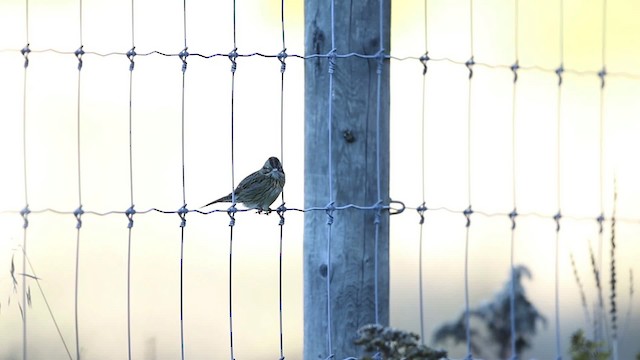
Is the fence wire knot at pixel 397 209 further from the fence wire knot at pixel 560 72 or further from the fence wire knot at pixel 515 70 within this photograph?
the fence wire knot at pixel 560 72

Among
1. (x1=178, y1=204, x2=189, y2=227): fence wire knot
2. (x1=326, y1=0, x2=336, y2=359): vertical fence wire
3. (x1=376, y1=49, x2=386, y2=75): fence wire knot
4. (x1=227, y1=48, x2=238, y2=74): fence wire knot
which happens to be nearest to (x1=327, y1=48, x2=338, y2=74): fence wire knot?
(x1=326, y1=0, x2=336, y2=359): vertical fence wire

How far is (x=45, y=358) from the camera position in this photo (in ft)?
18.1

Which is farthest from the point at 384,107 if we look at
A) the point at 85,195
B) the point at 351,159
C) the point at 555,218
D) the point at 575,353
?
the point at 85,195

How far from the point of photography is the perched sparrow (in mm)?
6227

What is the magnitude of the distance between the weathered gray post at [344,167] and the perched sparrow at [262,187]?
1.77 meters

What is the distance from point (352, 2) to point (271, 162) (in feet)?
6.67

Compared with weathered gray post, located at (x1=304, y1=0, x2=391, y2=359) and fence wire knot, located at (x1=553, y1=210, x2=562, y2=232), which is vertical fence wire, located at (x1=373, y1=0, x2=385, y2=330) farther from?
fence wire knot, located at (x1=553, y1=210, x2=562, y2=232)

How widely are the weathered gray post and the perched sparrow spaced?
1772 millimetres

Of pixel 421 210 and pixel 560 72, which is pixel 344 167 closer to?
pixel 421 210

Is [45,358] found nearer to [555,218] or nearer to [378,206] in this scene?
[378,206]

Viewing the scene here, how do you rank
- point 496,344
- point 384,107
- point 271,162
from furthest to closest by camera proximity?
point 271,162 → point 496,344 → point 384,107

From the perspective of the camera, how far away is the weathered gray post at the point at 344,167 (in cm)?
434

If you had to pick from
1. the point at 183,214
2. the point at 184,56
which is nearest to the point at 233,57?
the point at 184,56

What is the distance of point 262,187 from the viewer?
6.29 meters
